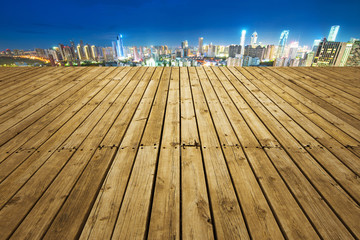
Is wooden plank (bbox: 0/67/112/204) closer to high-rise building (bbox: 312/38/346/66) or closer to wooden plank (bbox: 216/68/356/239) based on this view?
wooden plank (bbox: 216/68/356/239)

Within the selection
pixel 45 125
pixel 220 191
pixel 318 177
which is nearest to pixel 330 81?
pixel 318 177

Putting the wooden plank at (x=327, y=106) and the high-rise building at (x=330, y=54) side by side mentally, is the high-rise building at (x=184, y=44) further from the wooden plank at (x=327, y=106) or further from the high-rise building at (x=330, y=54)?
the wooden plank at (x=327, y=106)

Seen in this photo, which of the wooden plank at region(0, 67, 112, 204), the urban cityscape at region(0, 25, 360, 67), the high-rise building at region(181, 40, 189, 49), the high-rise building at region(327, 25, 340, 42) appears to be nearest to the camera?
the wooden plank at region(0, 67, 112, 204)

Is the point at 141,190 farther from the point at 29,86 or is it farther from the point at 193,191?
the point at 29,86

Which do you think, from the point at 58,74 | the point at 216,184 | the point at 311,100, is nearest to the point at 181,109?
the point at 216,184

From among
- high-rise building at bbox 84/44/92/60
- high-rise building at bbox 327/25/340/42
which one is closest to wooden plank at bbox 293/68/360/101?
high-rise building at bbox 84/44/92/60

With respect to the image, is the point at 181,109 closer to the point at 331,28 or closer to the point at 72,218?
the point at 72,218
